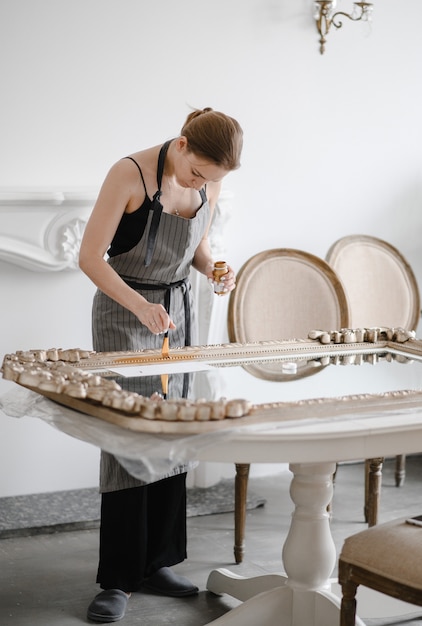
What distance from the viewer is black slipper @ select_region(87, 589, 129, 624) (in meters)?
2.75

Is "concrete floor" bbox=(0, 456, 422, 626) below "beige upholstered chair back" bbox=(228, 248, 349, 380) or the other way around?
below

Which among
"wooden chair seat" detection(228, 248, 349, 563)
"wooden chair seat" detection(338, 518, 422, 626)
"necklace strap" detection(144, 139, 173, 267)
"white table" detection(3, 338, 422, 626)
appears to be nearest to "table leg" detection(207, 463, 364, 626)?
"white table" detection(3, 338, 422, 626)

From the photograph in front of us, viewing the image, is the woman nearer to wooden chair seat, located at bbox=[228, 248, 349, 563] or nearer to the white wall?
wooden chair seat, located at bbox=[228, 248, 349, 563]

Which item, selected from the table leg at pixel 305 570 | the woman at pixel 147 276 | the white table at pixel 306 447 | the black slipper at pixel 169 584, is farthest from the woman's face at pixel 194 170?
the black slipper at pixel 169 584

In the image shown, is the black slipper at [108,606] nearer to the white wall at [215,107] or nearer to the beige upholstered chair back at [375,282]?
the white wall at [215,107]

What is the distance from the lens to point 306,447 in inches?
74.7

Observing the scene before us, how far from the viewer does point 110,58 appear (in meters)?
3.66

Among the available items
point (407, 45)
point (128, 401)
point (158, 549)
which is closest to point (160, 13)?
point (407, 45)

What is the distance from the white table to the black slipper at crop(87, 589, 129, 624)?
41cm

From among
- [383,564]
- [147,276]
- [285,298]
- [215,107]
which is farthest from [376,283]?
[383,564]

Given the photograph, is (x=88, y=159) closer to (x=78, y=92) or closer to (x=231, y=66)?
(x=78, y=92)

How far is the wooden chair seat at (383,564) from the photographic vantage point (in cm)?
201

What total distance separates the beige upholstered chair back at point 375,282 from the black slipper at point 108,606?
1.59 meters

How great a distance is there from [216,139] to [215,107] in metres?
1.44
